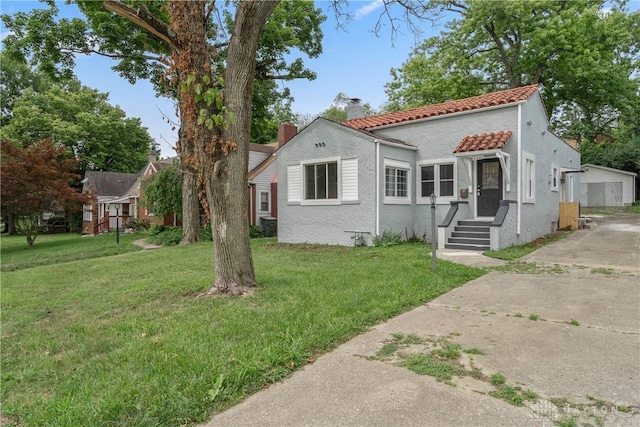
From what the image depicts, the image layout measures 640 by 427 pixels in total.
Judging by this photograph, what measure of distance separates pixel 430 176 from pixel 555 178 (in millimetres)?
6071

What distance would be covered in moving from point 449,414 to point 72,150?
4315cm

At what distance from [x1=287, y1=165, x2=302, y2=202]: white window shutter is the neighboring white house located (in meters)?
24.3

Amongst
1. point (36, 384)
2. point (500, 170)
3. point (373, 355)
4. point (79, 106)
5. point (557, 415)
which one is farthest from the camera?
point (79, 106)

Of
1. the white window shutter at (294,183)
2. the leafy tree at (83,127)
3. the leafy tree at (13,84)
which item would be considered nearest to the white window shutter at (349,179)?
the white window shutter at (294,183)

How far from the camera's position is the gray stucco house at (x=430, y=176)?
36.9ft

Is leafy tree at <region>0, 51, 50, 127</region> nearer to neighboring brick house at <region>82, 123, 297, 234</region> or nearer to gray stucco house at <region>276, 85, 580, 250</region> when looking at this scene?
neighboring brick house at <region>82, 123, 297, 234</region>

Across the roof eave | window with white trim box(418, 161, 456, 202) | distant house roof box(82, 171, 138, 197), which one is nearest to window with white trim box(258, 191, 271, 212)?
the roof eave

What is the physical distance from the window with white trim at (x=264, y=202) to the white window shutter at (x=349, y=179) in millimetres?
9981

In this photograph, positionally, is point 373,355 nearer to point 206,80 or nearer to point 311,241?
point 206,80

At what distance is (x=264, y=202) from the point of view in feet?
72.0

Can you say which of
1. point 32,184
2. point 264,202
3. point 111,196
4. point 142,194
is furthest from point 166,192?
point 111,196

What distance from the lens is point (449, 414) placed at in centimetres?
242

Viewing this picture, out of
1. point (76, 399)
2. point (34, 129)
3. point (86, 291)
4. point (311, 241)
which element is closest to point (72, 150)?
point (34, 129)

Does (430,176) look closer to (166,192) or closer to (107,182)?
(166,192)
